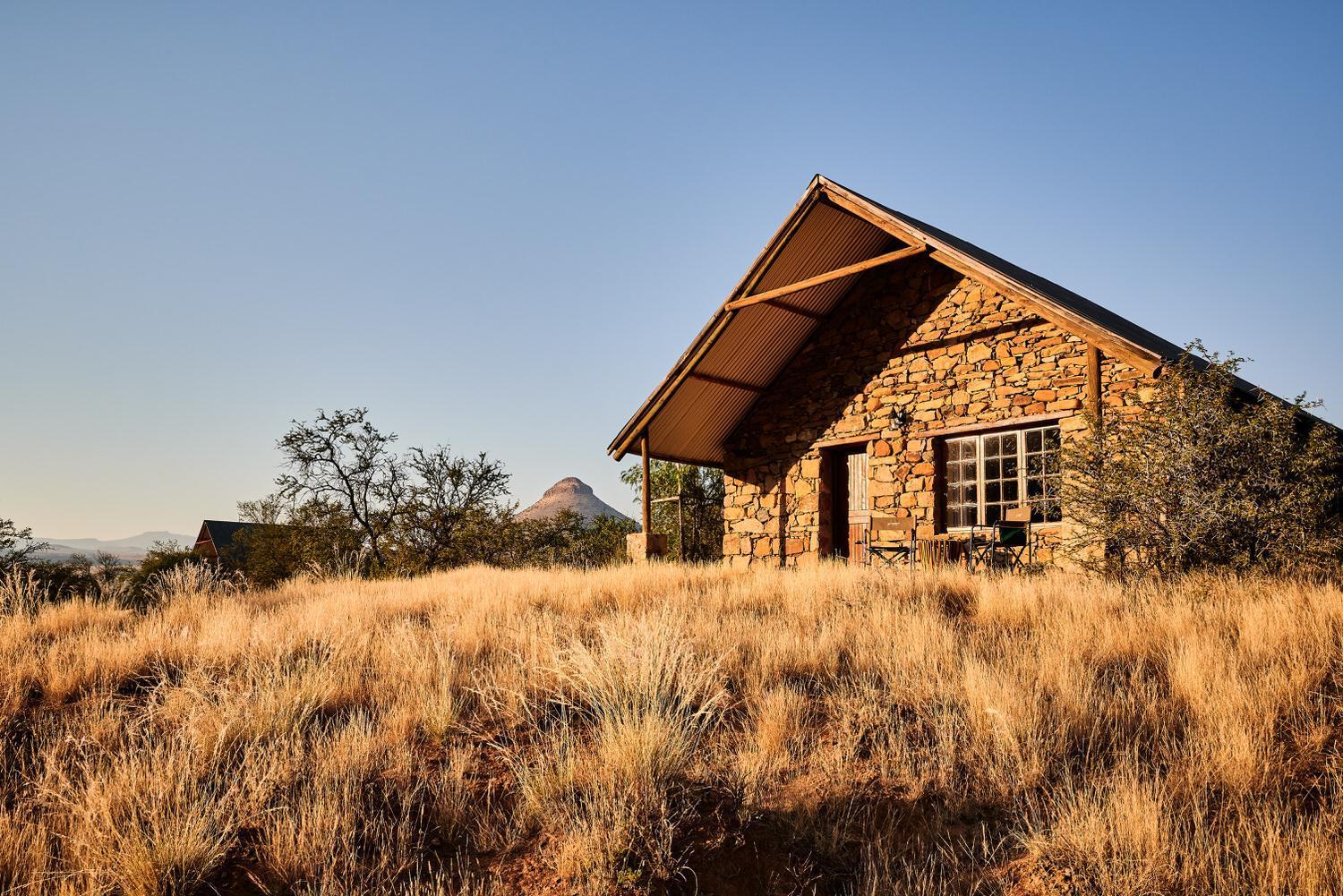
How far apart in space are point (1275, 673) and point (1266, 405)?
Answer: 4.15 m

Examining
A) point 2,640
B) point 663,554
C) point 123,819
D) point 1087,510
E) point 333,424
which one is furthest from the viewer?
point 333,424

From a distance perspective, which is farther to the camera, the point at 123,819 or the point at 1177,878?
the point at 123,819

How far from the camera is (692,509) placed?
68.2 feet

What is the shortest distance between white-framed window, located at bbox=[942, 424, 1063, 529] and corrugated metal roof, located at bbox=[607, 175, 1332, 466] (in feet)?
6.28

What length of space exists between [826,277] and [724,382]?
3156 mm

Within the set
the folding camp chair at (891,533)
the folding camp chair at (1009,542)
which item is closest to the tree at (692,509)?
the folding camp chair at (891,533)

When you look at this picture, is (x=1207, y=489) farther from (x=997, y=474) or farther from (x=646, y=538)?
(x=646, y=538)

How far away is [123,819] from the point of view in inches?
140

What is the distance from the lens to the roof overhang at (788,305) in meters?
10.9

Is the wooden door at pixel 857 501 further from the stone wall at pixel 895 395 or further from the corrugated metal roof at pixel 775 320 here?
the corrugated metal roof at pixel 775 320

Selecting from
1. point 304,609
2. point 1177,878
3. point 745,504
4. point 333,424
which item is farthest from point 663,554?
point 333,424

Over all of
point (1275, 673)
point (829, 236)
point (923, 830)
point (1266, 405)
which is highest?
point (829, 236)

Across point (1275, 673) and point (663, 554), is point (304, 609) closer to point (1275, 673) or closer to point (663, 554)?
point (663, 554)

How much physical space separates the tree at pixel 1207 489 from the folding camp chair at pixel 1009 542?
1800 millimetres
